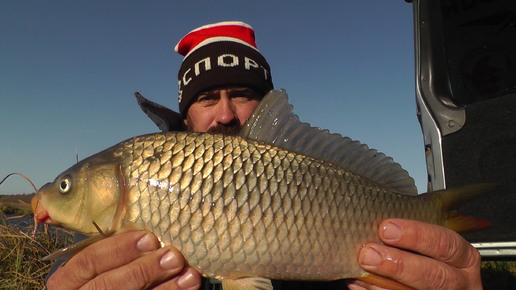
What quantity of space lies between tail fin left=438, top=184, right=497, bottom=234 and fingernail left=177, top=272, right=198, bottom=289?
2.83 ft

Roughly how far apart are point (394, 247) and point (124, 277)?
87cm

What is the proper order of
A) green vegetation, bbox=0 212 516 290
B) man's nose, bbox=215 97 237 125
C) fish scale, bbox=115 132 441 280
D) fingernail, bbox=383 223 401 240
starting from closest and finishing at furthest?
fish scale, bbox=115 132 441 280 → fingernail, bbox=383 223 401 240 → man's nose, bbox=215 97 237 125 → green vegetation, bbox=0 212 516 290

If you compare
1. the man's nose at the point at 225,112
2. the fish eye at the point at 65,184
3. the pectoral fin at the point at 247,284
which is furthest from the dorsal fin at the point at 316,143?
the man's nose at the point at 225,112

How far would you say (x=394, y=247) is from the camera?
3.83ft

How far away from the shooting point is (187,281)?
1.08m

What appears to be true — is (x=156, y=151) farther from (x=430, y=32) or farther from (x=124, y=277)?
(x=430, y=32)

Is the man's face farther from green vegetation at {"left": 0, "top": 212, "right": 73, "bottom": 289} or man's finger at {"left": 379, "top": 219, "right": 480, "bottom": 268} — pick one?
green vegetation at {"left": 0, "top": 212, "right": 73, "bottom": 289}

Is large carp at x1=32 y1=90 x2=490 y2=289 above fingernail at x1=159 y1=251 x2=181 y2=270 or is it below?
above

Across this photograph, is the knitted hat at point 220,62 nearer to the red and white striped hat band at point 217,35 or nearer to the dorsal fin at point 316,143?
the red and white striped hat band at point 217,35

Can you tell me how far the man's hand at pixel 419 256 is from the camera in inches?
44.2

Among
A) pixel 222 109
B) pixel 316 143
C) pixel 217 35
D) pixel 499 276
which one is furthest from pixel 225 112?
pixel 499 276

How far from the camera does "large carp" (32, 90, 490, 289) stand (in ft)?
3.36

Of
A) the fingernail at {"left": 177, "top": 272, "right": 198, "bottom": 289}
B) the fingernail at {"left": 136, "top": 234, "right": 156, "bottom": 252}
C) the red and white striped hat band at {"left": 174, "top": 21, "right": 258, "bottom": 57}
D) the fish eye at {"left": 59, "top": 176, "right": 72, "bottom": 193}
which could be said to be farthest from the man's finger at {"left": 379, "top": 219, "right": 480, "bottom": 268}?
the red and white striped hat band at {"left": 174, "top": 21, "right": 258, "bottom": 57}

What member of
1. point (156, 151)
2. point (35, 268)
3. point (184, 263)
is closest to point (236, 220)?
point (184, 263)
